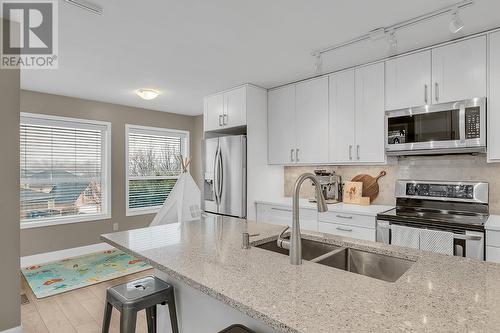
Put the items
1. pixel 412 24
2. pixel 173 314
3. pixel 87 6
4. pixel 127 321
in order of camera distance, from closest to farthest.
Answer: pixel 127 321 → pixel 173 314 → pixel 87 6 → pixel 412 24

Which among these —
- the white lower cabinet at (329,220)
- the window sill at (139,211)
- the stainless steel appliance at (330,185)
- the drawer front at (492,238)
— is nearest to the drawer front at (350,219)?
the white lower cabinet at (329,220)

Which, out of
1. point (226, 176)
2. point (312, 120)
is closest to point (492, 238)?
point (312, 120)

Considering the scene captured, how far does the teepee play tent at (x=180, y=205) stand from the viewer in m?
3.51

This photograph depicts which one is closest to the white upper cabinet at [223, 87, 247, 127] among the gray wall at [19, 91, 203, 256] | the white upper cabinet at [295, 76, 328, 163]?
the white upper cabinet at [295, 76, 328, 163]

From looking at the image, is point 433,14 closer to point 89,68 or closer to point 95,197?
point 89,68

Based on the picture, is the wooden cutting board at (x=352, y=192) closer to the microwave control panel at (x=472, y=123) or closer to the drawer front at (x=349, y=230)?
the drawer front at (x=349, y=230)

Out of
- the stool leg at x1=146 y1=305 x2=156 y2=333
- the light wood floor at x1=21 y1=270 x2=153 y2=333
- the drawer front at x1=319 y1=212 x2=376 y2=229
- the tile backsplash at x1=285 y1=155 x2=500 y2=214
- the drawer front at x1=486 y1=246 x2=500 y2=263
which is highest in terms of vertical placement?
the tile backsplash at x1=285 y1=155 x2=500 y2=214

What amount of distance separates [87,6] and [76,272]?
325 centimetres

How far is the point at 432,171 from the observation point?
294cm

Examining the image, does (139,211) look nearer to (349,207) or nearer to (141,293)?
(349,207)

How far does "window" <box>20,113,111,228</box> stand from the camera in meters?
4.13

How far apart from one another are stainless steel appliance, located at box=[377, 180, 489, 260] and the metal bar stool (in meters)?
1.99

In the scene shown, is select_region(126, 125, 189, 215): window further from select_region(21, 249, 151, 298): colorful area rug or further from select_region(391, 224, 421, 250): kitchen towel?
select_region(391, 224, 421, 250): kitchen towel

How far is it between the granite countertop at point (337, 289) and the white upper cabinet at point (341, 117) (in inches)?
72.8
